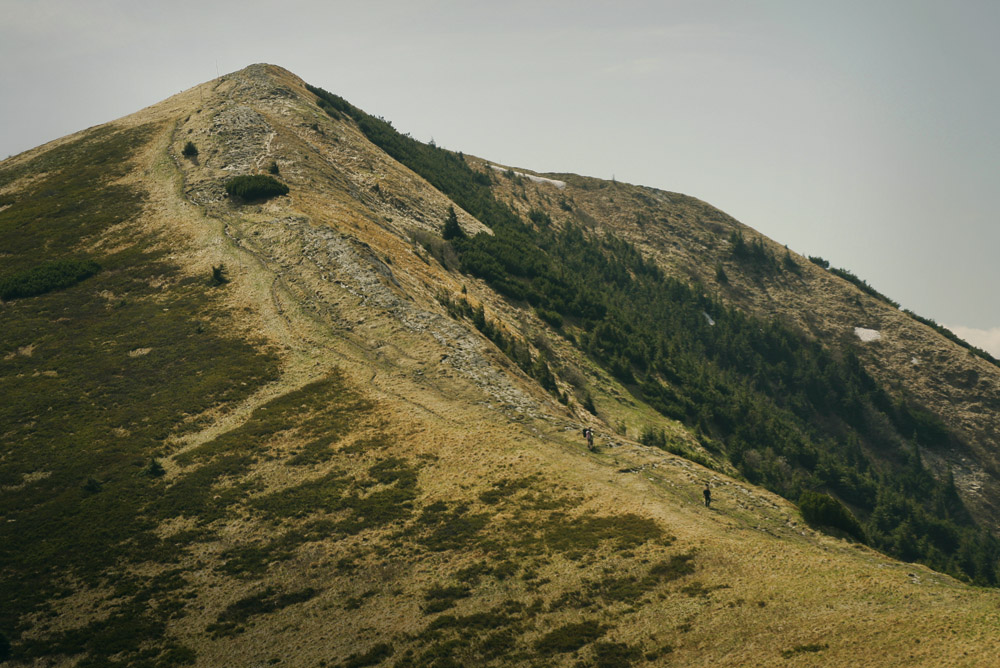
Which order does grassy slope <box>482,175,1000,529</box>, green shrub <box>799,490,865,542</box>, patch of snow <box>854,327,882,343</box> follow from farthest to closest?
patch of snow <box>854,327,882,343</box> → grassy slope <box>482,175,1000,529</box> → green shrub <box>799,490,865,542</box>

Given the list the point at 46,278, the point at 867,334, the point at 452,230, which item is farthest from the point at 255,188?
the point at 867,334

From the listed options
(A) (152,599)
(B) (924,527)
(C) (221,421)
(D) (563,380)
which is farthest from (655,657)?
(B) (924,527)

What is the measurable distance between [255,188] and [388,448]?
138 ft

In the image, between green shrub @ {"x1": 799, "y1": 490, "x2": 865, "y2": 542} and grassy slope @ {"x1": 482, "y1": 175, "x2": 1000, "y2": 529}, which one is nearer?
green shrub @ {"x1": 799, "y1": 490, "x2": 865, "y2": 542}

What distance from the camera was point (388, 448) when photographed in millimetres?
38500

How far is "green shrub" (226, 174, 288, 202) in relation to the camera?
6669 centimetres

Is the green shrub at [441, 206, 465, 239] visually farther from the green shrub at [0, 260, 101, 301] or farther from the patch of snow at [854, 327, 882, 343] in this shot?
the patch of snow at [854, 327, 882, 343]

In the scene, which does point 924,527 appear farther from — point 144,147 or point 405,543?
point 144,147

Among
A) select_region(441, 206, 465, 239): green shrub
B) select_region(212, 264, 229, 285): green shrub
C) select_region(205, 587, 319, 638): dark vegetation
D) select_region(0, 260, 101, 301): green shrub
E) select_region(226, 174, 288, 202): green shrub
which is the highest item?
select_region(441, 206, 465, 239): green shrub

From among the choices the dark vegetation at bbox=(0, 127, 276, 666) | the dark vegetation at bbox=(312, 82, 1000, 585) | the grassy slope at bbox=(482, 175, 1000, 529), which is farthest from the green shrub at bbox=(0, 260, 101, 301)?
the grassy slope at bbox=(482, 175, 1000, 529)


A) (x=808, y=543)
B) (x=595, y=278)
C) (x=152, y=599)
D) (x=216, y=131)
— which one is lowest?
(x=152, y=599)

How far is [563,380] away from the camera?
2437 inches

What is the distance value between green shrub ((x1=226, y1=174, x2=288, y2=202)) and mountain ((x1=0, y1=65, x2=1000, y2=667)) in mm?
569

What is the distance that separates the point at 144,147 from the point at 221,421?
58443mm
